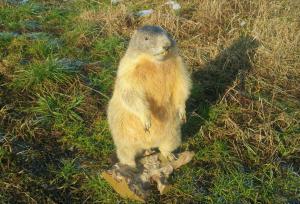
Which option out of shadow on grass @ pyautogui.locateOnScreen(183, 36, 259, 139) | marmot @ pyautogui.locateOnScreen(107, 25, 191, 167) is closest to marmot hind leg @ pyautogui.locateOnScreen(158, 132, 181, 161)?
marmot @ pyautogui.locateOnScreen(107, 25, 191, 167)

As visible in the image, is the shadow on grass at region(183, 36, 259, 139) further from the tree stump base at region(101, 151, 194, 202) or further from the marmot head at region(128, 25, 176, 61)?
the marmot head at region(128, 25, 176, 61)

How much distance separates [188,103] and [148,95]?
1.51m

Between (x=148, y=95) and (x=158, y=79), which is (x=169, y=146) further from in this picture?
(x=158, y=79)

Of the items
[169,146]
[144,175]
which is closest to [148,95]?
[169,146]

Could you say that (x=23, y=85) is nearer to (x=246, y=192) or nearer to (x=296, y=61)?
(x=246, y=192)

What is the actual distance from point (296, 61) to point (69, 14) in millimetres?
3800

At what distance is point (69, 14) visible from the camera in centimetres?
704

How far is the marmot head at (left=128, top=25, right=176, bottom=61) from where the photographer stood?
326 centimetres

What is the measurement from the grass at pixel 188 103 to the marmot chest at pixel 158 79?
83cm

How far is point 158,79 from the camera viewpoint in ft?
11.4

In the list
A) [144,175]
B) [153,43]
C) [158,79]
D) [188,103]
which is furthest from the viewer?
[188,103]

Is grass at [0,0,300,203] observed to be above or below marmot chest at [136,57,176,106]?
below

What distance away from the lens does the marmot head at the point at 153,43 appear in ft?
10.7

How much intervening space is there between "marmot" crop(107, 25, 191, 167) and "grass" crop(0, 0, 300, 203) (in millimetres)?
430
